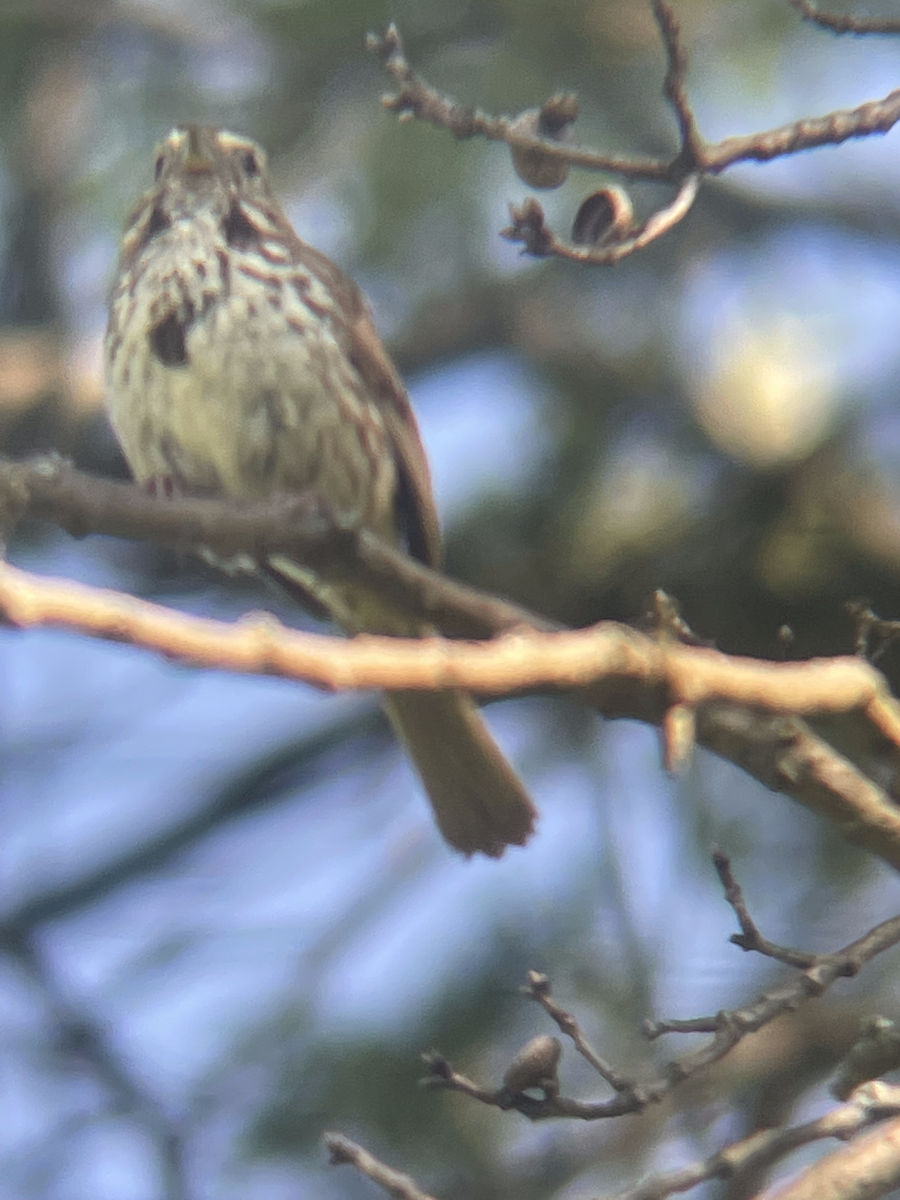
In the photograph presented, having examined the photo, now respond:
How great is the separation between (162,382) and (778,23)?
2749mm

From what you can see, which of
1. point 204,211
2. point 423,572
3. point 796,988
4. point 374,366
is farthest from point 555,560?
point 796,988

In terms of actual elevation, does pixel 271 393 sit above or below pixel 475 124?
below

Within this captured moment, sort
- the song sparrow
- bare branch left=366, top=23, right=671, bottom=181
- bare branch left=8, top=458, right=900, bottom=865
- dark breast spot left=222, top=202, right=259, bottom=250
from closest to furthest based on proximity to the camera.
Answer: bare branch left=8, top=458, right=900, bottom=865, bare branch left=366, top=23, right=671, bottom=181, the song sparrow, dark breast spot left=222, top=202, right=259, bottom=250

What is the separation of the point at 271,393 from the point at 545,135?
1.63 meters

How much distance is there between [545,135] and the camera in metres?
2.56

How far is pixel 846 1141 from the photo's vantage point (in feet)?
7.00

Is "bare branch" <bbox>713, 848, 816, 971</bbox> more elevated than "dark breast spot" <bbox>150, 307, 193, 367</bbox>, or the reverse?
"bare branch" <bbox>713, 848, 816, 971</bbox>

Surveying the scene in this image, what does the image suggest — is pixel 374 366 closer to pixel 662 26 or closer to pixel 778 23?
pixel 662 26

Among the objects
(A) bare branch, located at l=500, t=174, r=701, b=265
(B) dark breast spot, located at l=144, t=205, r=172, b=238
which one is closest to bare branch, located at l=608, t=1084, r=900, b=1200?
(A) bare branch, located at l=500, t=174, r=701, b=265

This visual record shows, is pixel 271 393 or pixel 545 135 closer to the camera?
pixel 545 135

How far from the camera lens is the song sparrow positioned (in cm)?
401

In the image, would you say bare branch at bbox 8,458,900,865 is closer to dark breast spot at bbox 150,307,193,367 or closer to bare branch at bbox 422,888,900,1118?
bare branch at bbox 422,888,900,1118

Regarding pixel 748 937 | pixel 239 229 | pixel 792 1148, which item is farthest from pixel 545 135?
pixel 239 229

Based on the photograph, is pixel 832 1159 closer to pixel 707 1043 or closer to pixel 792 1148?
pixel 792 1148
